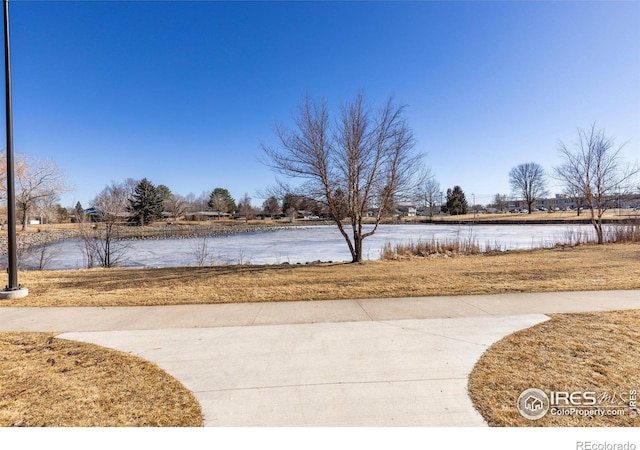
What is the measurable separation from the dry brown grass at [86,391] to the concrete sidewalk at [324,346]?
0.20 metres

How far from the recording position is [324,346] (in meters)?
4.10

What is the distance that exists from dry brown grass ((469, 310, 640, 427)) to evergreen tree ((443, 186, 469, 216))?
277 feet

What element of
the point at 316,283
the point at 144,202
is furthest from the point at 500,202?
the point at 316,283

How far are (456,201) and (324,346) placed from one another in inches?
3416

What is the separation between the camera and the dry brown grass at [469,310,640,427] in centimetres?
263

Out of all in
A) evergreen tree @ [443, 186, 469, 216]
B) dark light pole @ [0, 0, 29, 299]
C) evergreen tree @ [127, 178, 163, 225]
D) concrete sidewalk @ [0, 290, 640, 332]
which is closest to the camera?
concrete sidewalk @ [0, 290, 640, 332]

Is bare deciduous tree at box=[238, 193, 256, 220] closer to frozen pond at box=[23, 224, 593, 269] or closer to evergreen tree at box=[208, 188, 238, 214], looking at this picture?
evergreen tree at box=[208, 188, 238, 214]

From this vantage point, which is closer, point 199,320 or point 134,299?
point 199,320

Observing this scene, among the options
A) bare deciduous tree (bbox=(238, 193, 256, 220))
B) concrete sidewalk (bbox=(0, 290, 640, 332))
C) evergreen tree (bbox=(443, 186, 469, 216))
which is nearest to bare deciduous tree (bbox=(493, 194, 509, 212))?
evergreen tree (bbox=(443, 186, 469, 216))

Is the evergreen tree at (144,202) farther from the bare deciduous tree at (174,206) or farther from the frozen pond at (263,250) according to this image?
the frozen pond at (263,250)

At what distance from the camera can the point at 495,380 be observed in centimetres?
317

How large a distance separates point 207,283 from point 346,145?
6.89 meters
